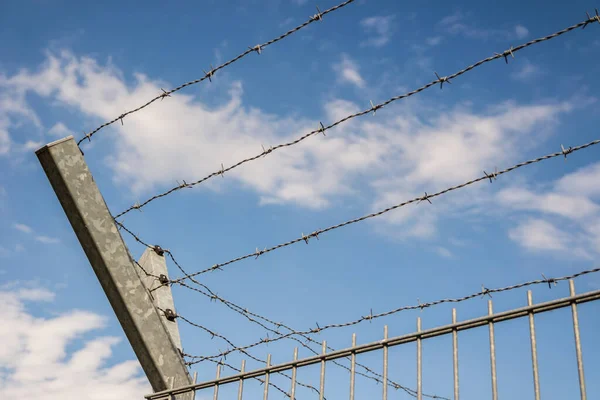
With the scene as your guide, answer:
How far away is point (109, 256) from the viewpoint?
4223mm

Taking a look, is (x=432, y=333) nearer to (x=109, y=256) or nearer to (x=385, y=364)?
(x=385, y=364)

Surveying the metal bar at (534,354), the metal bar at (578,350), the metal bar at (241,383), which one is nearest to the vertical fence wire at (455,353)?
the metal bar at (534,354)

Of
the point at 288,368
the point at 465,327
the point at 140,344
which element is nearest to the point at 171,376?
the point at 140,344

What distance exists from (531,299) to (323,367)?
100cm

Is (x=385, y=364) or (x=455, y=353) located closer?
(x=455, y=353)

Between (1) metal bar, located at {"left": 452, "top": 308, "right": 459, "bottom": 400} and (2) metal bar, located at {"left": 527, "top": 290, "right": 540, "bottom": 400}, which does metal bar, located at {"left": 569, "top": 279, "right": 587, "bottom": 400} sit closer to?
(2) metal bar, located at {"left": 527, "top": 290, "right": 540, "bottom": 400}

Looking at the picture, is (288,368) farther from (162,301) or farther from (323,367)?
(162,301)

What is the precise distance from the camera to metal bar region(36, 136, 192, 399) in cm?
420

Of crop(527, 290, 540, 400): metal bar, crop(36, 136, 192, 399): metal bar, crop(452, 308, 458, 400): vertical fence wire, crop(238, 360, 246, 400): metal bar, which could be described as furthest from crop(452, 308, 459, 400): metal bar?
crop(36, 136, 192, 399): metal bar

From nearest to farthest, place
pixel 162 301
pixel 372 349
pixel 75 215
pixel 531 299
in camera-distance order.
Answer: pixel 531 299 → pixel 372 349 → pixel 75 215 → pixel 162 301

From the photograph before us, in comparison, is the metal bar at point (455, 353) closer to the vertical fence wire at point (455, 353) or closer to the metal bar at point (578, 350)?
the vertical fence wire at point (455, 353)

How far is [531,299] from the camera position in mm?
3027

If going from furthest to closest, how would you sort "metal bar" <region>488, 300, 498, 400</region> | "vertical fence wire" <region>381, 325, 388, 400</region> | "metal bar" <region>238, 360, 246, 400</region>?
"metal bar" <region>238, 360, 246, 400</region>, "vertical fence wire" <region>381, 325, 388, 400</region>, "metal bar" <region>488, 300, 498, 400</region>

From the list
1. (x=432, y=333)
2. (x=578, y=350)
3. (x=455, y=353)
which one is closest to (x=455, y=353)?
(x=455, y=353)
